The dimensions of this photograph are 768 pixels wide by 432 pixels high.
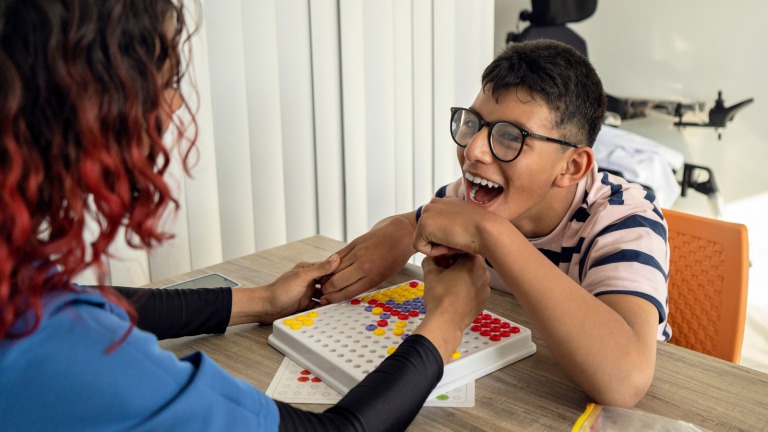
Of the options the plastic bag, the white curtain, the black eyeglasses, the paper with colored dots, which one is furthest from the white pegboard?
the white curtain

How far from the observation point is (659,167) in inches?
101

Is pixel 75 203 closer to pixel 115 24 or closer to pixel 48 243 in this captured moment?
pixel 48 243

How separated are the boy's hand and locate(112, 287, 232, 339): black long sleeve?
31 cm

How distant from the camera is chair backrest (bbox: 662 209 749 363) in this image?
1.15 meters

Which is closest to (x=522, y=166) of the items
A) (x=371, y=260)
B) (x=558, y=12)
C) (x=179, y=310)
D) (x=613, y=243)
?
(x=613, y=243)

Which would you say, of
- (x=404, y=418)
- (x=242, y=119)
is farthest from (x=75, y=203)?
(x=242, y=119)

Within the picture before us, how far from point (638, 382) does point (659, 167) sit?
2.01m

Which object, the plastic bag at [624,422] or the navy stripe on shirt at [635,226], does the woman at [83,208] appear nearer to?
the plastic bag at [624,422]

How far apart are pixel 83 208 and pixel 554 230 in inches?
31.9

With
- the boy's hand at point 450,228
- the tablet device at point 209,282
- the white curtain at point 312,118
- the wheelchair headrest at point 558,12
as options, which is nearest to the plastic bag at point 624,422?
the boy's hand at point 450,228

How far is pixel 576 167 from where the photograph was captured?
42.6 inches

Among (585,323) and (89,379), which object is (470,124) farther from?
(89,379)

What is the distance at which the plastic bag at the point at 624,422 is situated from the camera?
720 millimetres

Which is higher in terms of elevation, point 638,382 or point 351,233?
point 638,382
